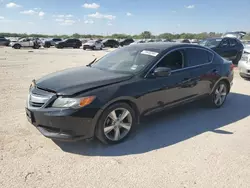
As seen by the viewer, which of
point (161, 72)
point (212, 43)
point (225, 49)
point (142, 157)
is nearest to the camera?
point (142, 157)

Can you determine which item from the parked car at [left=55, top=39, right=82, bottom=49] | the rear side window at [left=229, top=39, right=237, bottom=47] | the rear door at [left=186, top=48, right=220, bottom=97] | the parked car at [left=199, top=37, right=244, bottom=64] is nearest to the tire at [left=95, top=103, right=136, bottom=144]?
the rear door at [left=186, top=48, right=220, bottom=97]

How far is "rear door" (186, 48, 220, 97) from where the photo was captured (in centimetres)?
498

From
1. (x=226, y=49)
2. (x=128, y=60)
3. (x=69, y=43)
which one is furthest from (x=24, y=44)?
(x=128, y=60)

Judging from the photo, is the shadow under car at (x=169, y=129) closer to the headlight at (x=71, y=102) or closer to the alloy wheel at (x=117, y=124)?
the alloy wheel at (x=117, y=124)

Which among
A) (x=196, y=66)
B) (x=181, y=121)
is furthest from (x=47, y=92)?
(x=196, y=66)

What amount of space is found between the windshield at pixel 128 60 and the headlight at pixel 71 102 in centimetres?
113

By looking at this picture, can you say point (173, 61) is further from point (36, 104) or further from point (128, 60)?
point (36, 104)

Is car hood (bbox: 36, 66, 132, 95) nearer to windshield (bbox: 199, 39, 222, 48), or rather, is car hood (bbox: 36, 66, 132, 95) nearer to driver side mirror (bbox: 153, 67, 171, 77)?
driver side mirror (bbox: 153, 67, 171, 77)

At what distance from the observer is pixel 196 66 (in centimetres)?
506

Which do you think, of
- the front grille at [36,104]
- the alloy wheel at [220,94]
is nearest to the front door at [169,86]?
the alloy wheel at [220,94]

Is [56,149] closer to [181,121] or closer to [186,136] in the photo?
[186,136]

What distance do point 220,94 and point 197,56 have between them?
125cm

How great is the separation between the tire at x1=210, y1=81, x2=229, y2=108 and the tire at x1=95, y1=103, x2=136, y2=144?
250 cm

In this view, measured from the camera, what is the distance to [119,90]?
3.71 m
